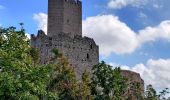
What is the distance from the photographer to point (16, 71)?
42250mm

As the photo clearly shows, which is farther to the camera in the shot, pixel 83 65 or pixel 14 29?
pixel 83 65

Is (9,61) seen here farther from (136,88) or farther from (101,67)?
(136,88)

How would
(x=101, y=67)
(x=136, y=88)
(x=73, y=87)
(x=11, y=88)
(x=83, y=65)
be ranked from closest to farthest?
(x=11, y=88) → (x=73, y=87) → (x=101, y=67) → (x=136, y=88) → (x=83, y=65)

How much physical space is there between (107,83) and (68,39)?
17355 millimetres

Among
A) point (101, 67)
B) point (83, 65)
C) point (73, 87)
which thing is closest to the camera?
point (73, 87)

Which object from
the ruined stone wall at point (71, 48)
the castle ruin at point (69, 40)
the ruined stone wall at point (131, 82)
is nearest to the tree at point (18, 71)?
Result: the ruined stone wall at point (131, 82)

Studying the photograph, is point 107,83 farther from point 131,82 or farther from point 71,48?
point 71,48

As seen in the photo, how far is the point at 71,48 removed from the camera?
73.4 meters

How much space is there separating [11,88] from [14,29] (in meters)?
6.18

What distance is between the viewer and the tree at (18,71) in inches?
1606

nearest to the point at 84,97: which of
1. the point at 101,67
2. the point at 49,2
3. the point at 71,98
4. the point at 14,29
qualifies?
the point at 71,98

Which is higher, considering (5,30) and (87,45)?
(87,45)

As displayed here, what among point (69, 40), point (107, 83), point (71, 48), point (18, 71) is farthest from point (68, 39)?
point (18, 71)

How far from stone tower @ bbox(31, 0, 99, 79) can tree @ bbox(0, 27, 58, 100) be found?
2544 centimetres
